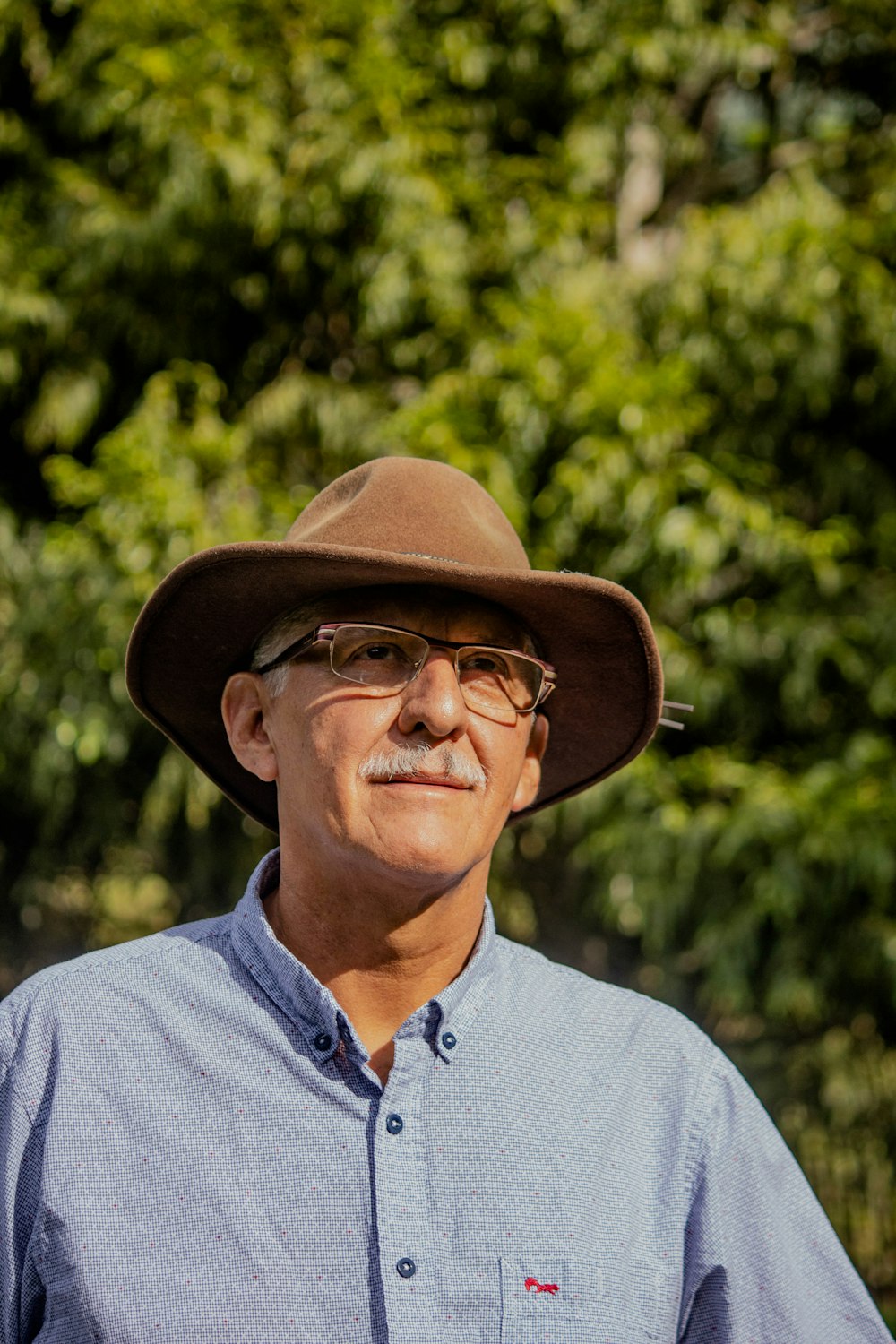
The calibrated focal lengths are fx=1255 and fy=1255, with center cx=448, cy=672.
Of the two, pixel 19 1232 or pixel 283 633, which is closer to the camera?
pixel 19 1232

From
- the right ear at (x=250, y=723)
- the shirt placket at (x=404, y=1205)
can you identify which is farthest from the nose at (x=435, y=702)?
the shirt placket at (x=404, y=1205)

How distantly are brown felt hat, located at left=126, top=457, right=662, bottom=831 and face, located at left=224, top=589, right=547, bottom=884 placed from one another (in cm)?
5

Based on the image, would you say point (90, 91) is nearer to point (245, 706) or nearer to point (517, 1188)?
point (245, 706)

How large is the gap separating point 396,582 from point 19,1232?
900mm

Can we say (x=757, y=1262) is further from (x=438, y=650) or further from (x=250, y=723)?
(x=250, y=723)

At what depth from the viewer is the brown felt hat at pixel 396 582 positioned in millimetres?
1662

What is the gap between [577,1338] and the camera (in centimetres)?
142

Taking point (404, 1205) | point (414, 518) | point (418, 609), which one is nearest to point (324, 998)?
point (404, 1205)

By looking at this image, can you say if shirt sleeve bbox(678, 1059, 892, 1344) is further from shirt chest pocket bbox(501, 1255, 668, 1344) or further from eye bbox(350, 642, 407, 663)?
eye bbox(350, 642, 407, 663)

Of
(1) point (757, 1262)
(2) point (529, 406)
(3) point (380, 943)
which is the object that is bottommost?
(2) point (529, 406)

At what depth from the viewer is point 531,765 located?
6.41ft

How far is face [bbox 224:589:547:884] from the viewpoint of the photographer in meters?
1.58

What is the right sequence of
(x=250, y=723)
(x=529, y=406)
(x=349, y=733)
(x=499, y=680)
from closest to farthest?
(x=349, y=733)
(x=499, y=680)
(x=250, y=723)
(x=529, y=406)

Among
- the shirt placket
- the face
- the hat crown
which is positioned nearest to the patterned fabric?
the shirt placket
